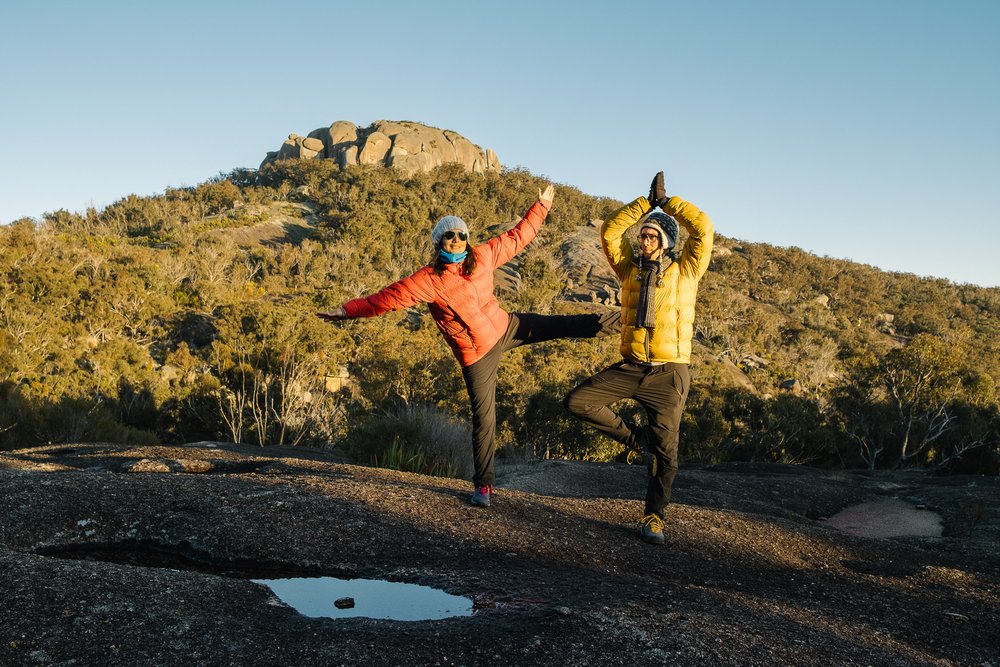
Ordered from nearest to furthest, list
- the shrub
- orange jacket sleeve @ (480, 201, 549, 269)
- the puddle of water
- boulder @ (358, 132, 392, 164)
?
the puddle of water, orange jacket sleeve @ (480, 201, 549, 269), the shrub, boulder @ (358, 132, 392, 164)

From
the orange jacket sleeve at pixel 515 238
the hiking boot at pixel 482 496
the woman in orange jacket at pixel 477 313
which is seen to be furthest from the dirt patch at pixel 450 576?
the orange jacket sleeve at pixel 515 238

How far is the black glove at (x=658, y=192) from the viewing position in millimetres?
5156

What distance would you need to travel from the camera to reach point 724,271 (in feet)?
200

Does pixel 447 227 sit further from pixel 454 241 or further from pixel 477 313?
pixel 477 313

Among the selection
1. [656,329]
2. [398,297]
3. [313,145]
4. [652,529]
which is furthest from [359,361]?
[313,145]

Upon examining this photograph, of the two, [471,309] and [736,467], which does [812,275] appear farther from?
[471,309]

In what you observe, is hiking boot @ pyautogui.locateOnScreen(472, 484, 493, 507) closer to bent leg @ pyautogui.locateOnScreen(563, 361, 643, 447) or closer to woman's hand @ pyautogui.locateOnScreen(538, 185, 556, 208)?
bent leg @ pyautogui.locateOnScreen(563, 361, 643, 447)

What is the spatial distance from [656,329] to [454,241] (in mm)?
1527

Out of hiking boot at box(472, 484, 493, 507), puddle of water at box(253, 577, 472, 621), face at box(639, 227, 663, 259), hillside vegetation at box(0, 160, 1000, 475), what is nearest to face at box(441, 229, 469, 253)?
face at box(639, 227, 663, 259)

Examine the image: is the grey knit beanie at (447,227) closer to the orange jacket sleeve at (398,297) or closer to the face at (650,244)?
the orange jacket sleeve at (398,297)

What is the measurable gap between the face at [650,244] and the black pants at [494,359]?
1.92ft

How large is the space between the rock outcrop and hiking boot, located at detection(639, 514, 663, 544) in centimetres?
6762

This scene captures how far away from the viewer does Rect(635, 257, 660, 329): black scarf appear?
198 inches

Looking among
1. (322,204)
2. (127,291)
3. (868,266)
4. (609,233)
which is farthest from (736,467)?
(868,266)
